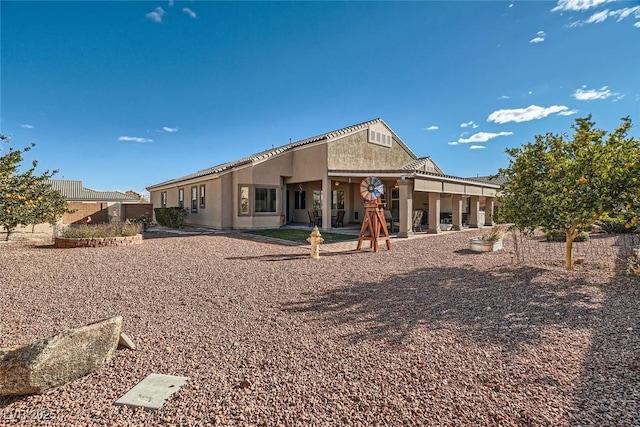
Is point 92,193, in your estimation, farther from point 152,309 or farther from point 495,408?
point 495,408

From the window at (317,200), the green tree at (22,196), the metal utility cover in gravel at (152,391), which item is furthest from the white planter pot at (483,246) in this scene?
the green tree at (22,196)

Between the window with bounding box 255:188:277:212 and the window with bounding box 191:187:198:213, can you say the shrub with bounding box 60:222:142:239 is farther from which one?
the window with bounding box 191:187:198:213

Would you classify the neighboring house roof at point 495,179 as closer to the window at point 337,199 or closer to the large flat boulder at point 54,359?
the window at point 337,199

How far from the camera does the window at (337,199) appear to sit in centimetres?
1947

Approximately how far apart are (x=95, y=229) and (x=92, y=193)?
39.5 m

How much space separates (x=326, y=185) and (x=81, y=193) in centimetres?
4149

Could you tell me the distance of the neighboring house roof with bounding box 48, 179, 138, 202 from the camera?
132ft

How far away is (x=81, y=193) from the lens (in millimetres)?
41812

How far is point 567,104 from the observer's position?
39.0 ft

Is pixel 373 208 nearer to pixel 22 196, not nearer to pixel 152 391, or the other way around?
pixel 152 391

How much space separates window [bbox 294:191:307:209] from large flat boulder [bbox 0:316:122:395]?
56.7 feet

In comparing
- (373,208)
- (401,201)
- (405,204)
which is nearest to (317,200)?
(401,201)

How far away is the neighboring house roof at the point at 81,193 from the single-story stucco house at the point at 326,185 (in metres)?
28.1

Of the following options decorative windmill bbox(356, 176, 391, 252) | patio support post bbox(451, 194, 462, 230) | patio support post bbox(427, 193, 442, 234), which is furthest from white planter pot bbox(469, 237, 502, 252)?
patio support post bbox(451, 194, 462, 230)
